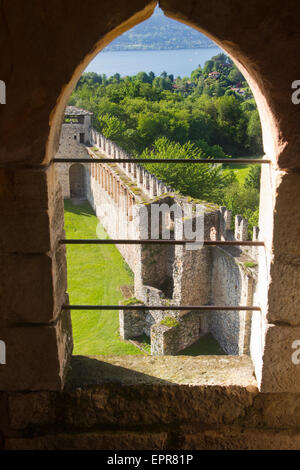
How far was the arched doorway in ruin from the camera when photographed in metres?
27.1

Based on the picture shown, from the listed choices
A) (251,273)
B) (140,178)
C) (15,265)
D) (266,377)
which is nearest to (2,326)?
(15,265)

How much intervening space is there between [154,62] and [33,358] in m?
80.6

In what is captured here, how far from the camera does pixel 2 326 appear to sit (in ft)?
5.62

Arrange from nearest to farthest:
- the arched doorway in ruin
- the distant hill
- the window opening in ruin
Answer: the window opening in ruin → the arched doorway in ruin → the distant hill

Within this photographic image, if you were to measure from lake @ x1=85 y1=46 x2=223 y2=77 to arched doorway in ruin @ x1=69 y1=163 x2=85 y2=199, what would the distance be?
31.1m

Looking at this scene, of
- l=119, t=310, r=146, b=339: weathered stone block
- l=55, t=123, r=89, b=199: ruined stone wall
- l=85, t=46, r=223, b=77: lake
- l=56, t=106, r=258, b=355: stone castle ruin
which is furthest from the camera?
l=85, t=46, r=223, b=77: lake

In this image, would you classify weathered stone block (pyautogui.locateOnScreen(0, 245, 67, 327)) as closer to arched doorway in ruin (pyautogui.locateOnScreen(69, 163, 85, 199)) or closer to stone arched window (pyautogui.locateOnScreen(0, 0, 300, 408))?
stone arched window (pyautogui.locateOnScreen(0, 0, 300, 408))

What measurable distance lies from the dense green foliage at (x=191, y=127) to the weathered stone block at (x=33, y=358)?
65.8 feet

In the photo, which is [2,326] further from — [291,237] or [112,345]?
[112,345]

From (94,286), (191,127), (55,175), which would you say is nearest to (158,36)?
(191,127)

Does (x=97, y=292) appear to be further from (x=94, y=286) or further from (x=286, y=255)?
(x=286, y=255)

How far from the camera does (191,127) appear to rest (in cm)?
3244

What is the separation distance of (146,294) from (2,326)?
12391mm

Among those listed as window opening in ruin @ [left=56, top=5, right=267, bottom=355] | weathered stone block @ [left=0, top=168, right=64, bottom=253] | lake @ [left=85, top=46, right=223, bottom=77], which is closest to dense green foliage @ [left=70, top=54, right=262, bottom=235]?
window opening in ruin @ [left=56, top=5, right=267, bottom=355]
